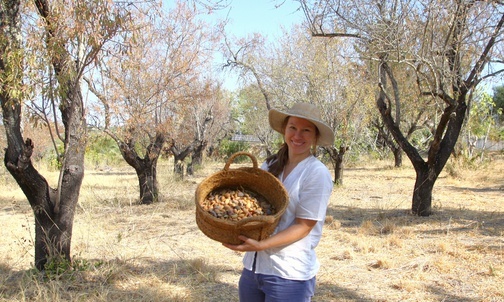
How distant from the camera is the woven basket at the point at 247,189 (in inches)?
78.5

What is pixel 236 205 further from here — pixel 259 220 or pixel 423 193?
pixel 423 193

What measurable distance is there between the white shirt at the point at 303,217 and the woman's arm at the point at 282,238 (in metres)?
0.04

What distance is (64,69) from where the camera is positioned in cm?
402

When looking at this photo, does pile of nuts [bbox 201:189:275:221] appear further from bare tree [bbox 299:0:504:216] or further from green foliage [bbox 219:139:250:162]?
green foliage [bbox 219:139:250:162]

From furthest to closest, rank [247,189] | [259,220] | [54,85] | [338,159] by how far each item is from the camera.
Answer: [338,159] < [54,85] < [247,189] < [259,220]

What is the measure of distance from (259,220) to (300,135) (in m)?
0.47

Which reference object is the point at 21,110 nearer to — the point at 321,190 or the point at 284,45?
the point at 321,190

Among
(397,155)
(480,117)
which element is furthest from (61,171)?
(480,117)

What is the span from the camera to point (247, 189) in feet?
7.98

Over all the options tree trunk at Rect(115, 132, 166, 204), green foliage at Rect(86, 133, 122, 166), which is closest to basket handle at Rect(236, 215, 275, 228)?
tree trunk at Rect(115, 132, 166, 204)

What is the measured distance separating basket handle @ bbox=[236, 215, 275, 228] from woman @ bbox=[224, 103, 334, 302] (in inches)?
3.1

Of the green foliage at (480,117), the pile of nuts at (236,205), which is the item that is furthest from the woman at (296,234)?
the green foliage at (480,117)

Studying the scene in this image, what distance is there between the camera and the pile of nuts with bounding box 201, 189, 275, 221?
2162 mm

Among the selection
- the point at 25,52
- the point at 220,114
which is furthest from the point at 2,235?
the point at 220,114
